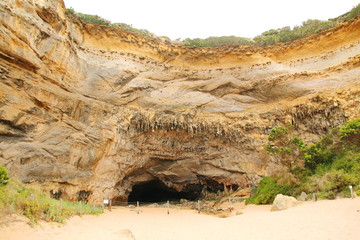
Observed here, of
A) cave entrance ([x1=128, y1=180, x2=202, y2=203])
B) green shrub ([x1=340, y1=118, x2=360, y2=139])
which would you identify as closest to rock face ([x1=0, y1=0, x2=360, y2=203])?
cave entrance ([x1=128, y1=180, x2=202, y2=203])

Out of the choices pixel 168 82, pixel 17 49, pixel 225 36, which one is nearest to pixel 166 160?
pixel 168 82

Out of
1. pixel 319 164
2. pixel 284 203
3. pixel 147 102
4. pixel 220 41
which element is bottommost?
pixel 284 203

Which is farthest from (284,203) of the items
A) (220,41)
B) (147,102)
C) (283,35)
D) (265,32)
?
A: (265,32)

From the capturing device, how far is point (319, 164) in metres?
12.9

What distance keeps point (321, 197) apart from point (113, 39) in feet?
62.4

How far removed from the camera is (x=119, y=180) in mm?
17516

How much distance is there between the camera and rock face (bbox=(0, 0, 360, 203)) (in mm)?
13203

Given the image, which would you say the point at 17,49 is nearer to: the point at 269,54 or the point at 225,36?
the point at 269,54

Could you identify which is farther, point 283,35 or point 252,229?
point 283,35

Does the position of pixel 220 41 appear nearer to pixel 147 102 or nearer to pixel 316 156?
pixel 147 102

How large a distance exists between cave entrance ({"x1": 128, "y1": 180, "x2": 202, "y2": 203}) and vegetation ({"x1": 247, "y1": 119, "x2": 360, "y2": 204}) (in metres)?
9.28

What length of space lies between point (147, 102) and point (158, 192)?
11238mm

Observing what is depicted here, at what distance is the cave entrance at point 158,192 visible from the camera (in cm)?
2272

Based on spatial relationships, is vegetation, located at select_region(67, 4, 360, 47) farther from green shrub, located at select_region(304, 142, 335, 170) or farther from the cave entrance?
green shrub, located at select_region(304, 142, 335, 170)
